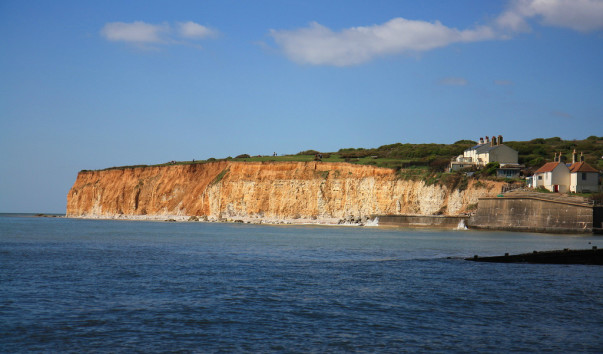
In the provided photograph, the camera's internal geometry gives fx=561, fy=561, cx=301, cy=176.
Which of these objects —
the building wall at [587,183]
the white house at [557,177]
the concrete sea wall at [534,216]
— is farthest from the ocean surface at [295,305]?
the building wall at [587,183]

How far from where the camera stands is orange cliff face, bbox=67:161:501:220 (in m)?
68.8

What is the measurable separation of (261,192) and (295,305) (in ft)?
230

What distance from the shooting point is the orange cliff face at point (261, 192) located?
68.8m

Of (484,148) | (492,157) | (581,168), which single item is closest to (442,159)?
(484,148)

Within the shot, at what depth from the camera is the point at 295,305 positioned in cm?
1577

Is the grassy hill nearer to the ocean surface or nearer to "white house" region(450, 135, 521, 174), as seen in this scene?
"white house" region(450, 135, 521, 174)

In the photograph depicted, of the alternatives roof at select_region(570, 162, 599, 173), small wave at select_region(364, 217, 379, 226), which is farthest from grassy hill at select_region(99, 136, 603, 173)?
roof at select_region(570, 162, 599, 173)

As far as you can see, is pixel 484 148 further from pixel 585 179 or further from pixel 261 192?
pixel 261 192

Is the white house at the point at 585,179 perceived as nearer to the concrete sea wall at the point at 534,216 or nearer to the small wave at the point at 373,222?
the concrete sea wall at the point at 534,216

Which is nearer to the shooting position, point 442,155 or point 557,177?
point 557,177

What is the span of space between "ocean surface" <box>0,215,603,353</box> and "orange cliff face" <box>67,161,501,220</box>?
1642 inches

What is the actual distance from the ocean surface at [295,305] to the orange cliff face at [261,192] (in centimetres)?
4170

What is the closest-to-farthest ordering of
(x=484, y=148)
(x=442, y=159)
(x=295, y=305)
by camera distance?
(x=295, y=305), (x=484, y=148), (x=442, y=159)

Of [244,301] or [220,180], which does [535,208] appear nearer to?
[244,301]
